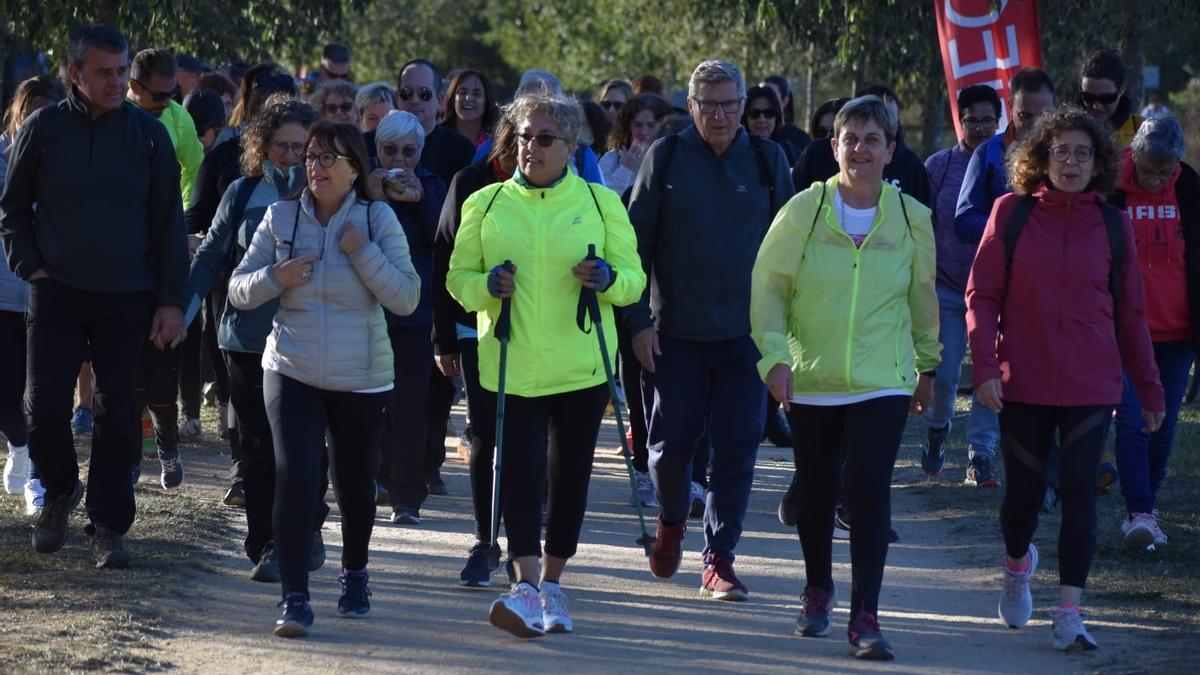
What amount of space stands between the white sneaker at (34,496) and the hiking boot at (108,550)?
1099mm

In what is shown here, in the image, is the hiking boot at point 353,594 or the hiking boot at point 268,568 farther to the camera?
the hiking boot at point 268,568

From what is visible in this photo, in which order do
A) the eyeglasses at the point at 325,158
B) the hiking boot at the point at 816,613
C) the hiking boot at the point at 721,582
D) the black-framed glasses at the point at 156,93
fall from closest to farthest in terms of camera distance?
the eyeglasses at the point at 325,158, the hiking boot at the point at 816,613, the hiking boot at the point at 721,582, the black-framed glasses at the point at 156,93

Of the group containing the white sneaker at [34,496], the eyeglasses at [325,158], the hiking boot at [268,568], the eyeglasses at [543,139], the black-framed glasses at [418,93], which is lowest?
the hiking boot at [268,568]

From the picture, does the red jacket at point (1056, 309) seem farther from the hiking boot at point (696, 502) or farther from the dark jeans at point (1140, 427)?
the hiking boot at point (696, 502)

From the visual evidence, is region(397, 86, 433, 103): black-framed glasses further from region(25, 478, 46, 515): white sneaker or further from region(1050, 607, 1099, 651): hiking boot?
region(1050, 607, 1099, 651): hiking boot

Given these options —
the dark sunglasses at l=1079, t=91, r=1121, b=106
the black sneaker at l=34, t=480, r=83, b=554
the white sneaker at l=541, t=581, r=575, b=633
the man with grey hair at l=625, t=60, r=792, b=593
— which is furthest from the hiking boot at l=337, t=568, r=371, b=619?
the dark sunglasses at l=1079, t=91, r=1121, b=106

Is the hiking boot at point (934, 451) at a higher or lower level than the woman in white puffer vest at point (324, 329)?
lower

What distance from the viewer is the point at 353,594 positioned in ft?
23.8

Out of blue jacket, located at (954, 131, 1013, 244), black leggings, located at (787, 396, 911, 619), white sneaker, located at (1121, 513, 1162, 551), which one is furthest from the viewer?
blue jacket, located at (954, 131, 1013, 244)

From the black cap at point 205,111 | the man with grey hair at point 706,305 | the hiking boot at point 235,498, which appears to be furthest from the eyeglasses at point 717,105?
the black cap at point 205,111

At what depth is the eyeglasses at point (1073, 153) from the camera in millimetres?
7078

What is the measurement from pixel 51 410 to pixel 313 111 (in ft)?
5.24

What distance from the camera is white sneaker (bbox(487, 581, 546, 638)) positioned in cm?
689

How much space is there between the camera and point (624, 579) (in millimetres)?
8203
